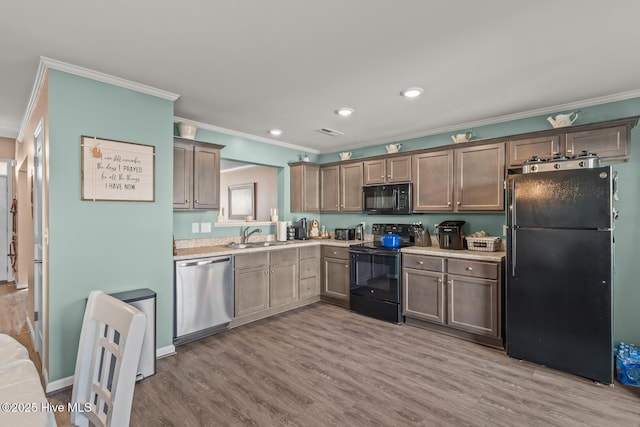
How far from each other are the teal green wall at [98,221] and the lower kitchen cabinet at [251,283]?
829 millimetres

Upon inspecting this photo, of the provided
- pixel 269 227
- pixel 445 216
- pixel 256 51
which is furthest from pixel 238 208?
pixel 256 51

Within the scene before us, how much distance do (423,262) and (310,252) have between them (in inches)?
66.3

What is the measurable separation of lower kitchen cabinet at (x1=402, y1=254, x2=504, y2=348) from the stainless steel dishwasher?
7.08 feet

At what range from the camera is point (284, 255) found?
14.0ft

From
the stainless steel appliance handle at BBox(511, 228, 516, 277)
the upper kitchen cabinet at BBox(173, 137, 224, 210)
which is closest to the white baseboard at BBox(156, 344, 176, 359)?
the upper kitchen cabinet at BBox(173, 137, 224, 210)

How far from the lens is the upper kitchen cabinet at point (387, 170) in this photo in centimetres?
428

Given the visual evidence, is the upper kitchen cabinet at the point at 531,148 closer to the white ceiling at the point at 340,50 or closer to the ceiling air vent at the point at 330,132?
the white ceiling at the point at 340,50

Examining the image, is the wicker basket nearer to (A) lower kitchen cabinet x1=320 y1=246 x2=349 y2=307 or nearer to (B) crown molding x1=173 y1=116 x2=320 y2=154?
(A) lower kitchen cabinet x1=320 y1=246 x2=349 y2=307

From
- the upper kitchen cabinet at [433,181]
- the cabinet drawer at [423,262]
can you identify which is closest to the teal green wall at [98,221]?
the cabinet drawer at [423,262]

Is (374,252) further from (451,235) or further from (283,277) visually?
(283,277)

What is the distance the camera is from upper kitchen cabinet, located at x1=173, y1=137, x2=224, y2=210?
11.4 ft

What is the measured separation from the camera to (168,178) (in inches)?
118

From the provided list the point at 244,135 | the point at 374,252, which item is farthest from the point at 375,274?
the point at 244,135

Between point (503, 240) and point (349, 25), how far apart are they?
3.01m
